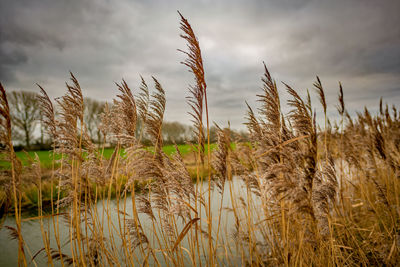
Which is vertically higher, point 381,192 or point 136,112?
point 136,112

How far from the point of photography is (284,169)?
1363mm

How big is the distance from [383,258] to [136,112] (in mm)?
3682

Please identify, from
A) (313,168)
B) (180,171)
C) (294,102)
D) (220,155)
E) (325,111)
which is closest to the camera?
(313,168)

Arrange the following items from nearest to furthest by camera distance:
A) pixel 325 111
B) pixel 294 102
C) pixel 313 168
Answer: pixel 313 168
pixel 294 102
pixel 325 111

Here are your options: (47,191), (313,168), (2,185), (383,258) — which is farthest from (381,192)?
(47,191)

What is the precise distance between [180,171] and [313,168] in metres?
1.26

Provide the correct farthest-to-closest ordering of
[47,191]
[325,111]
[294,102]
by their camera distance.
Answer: [47,191] < [325,111] < [294,102]

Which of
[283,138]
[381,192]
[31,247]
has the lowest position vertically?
[31,247]

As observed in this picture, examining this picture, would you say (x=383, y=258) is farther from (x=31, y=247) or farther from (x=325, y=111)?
(x=31, y=247)

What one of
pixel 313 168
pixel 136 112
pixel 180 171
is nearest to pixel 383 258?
pixel 313 168

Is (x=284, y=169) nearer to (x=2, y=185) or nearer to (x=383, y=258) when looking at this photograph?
(x=383, y=258)

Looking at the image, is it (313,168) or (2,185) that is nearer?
(313,168)

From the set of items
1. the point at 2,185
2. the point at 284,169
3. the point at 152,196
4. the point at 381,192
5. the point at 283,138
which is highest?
the point at 283,138

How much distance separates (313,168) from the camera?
1.32 meters
